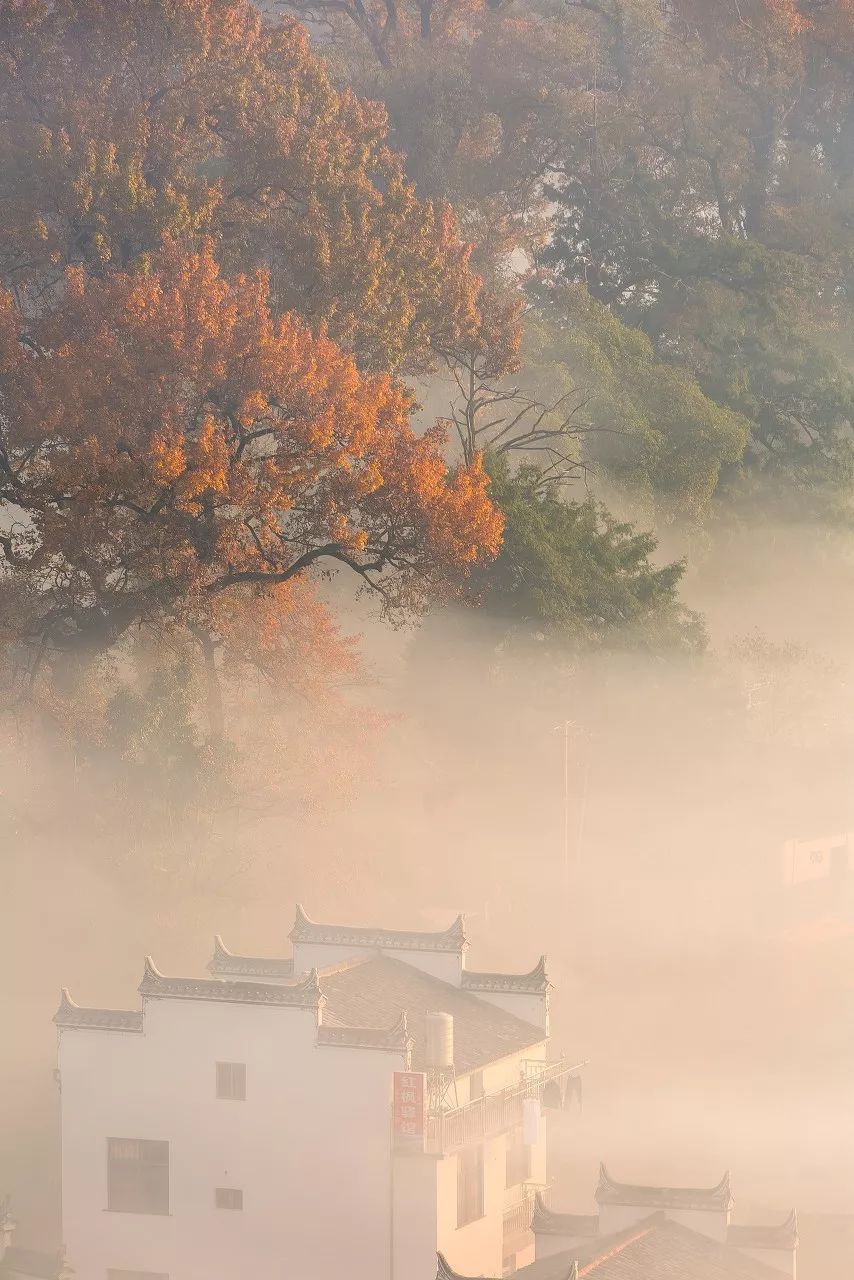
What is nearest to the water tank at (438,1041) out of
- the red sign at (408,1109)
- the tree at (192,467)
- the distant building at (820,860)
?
the red sign at (408,1109)

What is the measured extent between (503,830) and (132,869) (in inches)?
284

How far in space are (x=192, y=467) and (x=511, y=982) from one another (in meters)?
6.50

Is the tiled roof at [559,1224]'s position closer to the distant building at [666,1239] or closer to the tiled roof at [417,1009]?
the distant building at [666,1239]

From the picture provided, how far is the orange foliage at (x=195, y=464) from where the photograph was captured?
2191 centimetres

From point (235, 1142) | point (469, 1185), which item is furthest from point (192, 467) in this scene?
point (469, 1185)

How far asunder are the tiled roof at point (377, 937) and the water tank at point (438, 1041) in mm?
2000

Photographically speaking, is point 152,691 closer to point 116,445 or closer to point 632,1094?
point 116,445

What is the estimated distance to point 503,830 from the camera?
29.1 m

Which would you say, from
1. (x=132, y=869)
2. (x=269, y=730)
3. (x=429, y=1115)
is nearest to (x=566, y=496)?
(x=269, y=730)

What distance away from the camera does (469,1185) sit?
20047 mm

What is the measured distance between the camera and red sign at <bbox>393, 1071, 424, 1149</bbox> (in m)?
19.1

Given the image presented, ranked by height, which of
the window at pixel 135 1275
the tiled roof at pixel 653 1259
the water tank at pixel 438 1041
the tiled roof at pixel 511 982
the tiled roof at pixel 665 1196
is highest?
the tiled roof at pixel 511 982

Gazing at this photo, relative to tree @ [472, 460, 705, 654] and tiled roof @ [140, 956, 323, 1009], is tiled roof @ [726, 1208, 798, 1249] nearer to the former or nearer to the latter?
tiled roof @ [140, 956, 323, 1009]

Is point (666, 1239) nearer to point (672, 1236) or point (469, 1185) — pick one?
point (672, 1236)
